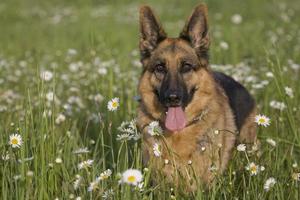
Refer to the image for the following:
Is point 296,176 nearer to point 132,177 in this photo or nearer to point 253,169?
point 253,169

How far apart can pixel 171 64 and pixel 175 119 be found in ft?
1.86

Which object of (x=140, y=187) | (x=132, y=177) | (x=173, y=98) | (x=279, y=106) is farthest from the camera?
(x=279, y=106)

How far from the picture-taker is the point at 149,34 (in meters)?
4.79

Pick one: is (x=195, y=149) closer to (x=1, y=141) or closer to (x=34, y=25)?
(x=1, y=141)

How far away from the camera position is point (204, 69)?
15.3 feet

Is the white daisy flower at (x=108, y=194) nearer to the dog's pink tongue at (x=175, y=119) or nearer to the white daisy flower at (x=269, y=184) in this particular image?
the white daisy flower at (x=269, y=184)

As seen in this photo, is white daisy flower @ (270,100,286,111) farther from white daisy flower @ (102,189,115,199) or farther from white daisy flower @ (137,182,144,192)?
white daisy flower @ (102,189,115,199)

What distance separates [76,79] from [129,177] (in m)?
5.40

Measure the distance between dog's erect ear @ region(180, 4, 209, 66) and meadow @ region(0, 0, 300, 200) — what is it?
554 mm

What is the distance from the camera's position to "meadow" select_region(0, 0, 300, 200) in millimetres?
3348

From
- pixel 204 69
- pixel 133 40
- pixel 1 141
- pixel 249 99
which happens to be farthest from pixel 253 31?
pixel 1 141

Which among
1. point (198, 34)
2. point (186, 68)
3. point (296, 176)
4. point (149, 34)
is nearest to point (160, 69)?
point (186, 68)

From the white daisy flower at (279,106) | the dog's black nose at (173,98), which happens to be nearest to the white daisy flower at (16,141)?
the dog's black nose at (173,98)

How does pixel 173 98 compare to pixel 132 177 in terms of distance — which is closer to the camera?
pixel 132 177
